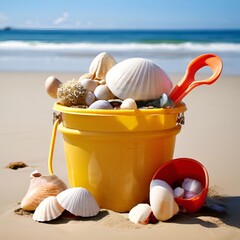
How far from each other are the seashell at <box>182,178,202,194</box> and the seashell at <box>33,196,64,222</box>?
685 mm

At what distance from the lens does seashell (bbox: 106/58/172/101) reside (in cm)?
274

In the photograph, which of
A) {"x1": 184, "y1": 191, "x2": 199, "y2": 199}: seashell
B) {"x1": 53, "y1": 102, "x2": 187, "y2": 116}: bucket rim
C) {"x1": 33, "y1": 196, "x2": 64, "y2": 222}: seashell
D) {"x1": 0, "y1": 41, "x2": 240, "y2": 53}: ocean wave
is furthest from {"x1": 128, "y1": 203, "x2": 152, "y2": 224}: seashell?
{"x1": 0, "y1": 41, "x2": 240, "y2": 53}: ocean wave

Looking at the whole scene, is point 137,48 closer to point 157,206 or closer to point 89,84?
point 89,84

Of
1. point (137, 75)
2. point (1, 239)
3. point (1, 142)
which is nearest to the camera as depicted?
point (1, 239)

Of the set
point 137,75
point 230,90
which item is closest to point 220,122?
point 230,90

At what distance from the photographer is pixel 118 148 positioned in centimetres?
268

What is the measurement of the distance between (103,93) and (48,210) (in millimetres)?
726

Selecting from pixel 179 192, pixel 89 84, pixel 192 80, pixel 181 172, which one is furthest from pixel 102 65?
pixel 179 192

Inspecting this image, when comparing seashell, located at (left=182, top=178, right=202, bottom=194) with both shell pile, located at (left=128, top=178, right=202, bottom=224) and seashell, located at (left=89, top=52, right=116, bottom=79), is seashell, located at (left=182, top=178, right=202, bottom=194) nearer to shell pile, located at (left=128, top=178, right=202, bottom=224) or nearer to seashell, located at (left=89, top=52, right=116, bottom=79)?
shell pile, located at (left=128, top=178, right=202, bottom=224)

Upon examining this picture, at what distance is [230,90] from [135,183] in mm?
4912

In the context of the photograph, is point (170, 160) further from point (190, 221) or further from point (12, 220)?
point (12, 220)

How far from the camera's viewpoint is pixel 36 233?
245 cm

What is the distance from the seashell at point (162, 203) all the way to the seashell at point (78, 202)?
12.6 inches

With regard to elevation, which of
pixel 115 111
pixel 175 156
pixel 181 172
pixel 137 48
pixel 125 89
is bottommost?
pixel 175 156
